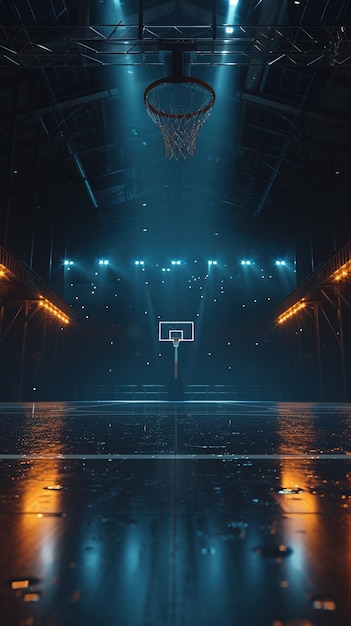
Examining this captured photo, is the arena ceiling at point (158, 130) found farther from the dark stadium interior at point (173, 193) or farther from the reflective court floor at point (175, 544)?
the reflective court floor at point (175, 544)

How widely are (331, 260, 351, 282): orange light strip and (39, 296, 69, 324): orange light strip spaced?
13.2 meters

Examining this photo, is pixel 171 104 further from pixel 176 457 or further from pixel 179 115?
pixel 176 457

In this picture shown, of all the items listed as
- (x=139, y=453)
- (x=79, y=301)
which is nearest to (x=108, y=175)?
(x=79, y=301)

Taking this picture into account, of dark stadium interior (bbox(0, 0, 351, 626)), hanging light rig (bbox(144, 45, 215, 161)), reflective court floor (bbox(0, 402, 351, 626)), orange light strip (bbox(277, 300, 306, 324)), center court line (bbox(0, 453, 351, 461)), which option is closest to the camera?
reflective court floor (bbox(0, 402, 351, 626))

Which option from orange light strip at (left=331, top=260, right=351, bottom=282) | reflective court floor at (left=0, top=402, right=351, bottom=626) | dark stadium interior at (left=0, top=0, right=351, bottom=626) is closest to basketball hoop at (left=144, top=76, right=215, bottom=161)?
dark stadium interior at (left=0, top=0, right=351, bottom=626)

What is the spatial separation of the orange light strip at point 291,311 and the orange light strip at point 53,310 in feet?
42.9

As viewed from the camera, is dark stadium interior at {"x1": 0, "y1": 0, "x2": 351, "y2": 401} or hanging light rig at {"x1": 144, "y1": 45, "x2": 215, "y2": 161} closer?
hanging light rig at {"x1": 144, "y1": 45, "x2": 215, "y2": 161}

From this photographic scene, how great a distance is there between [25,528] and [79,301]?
2842cm

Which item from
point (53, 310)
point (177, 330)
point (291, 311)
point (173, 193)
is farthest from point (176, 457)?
point (173, 193)

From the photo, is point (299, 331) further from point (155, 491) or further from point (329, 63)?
point (155, 491)

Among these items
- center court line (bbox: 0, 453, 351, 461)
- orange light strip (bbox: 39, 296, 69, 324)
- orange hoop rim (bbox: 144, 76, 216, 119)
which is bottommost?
center court line (bbox: 0, 453, 351, 461)

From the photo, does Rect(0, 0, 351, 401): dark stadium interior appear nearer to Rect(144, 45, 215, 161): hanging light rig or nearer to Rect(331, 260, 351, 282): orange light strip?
Rect(144, 45, 215, 161): hanging light rig

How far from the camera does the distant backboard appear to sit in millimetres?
24441

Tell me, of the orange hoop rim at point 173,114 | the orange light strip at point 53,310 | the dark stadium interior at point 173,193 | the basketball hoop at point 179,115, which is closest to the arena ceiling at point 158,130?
the dark stadium interior at point 173,193
